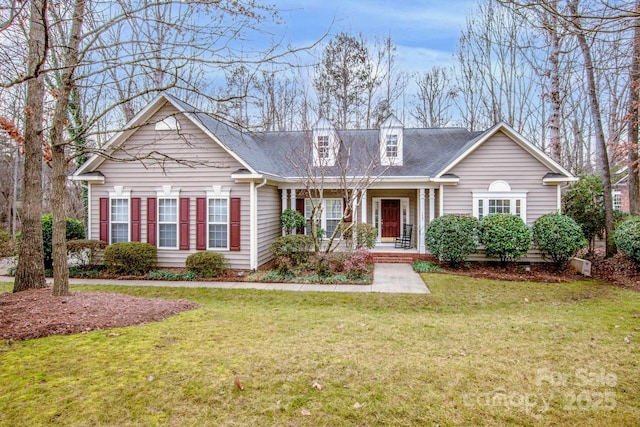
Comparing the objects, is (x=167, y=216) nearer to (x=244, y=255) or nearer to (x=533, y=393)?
(x=244, y=255)

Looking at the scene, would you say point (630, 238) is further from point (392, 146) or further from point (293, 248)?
point (293, 248)

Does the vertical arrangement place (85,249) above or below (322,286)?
above

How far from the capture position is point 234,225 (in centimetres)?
1148

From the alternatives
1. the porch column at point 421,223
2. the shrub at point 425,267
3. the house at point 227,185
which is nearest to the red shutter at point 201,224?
the house at point 227,185

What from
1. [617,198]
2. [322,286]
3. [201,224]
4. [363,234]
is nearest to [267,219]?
[201,224]

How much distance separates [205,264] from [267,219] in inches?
109

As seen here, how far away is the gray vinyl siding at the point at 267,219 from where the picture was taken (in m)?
12.1

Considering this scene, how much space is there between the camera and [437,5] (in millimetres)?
9734

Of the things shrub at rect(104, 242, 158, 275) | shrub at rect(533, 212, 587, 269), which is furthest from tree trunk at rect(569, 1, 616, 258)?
shrub at rect(104, 242, 158, 275)

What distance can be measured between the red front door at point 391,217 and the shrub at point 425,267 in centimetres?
391

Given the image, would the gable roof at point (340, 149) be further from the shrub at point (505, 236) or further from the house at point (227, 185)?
the shrub at point (505, 236)

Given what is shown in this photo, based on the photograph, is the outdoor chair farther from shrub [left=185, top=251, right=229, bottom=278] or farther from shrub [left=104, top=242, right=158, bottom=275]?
shrub [left=104, top=242, right=158, bottom=275]

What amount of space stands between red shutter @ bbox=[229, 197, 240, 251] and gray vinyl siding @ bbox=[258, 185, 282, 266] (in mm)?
724

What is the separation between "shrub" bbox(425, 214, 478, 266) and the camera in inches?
453
